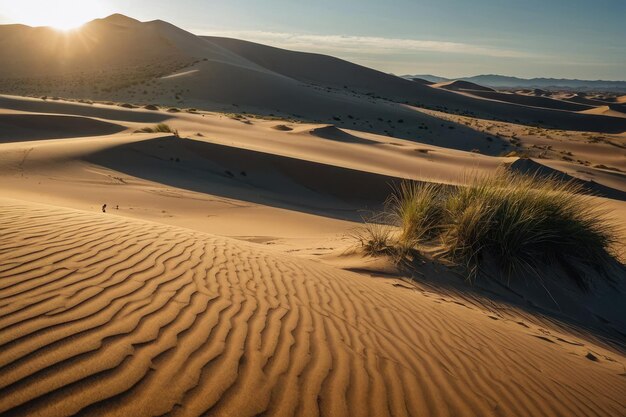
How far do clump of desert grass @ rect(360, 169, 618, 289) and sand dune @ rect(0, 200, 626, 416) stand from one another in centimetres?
165

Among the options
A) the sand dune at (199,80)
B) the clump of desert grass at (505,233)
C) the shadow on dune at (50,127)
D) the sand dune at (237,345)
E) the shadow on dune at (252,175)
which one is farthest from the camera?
the sand dune at (199,80)

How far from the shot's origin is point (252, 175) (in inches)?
613

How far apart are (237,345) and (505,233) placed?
4884 millimetres

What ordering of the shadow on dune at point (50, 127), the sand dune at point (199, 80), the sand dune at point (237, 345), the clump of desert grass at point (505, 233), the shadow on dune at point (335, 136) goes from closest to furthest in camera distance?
the sand dune at point (237, 345)
the clump of desert grass at point (505, 233)
the shadow on dune at point (50, 127)
the shadow on dune at point (335, 136)
the sand dune at point (199, 80)

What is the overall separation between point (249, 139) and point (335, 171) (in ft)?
20.6

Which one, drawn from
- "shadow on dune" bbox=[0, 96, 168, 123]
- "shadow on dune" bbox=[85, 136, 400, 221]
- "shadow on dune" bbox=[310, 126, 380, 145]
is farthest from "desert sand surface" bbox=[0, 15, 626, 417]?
"shadow on dune" bbox=[0, 96, 168, 123]

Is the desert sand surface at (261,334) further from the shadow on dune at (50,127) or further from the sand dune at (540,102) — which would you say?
the sand dune at (540,102)

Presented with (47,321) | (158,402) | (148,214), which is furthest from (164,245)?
(148,214)

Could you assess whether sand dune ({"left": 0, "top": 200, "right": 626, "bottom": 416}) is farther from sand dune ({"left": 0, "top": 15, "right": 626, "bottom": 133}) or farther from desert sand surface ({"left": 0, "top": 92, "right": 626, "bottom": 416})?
sand dune ({"left": 0, "top": 15, "right": 626, "bottom": 133})

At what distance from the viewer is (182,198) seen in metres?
11.4

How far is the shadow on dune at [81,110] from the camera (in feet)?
79.2

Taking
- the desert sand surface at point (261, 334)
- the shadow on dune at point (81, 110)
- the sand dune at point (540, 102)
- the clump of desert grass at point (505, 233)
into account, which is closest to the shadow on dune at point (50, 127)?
the shadow on dune at point (81, 110)

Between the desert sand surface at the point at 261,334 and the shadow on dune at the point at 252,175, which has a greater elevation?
the desert sand surface at the point at 261,334

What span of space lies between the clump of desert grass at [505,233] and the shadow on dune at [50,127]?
15.9 meters
